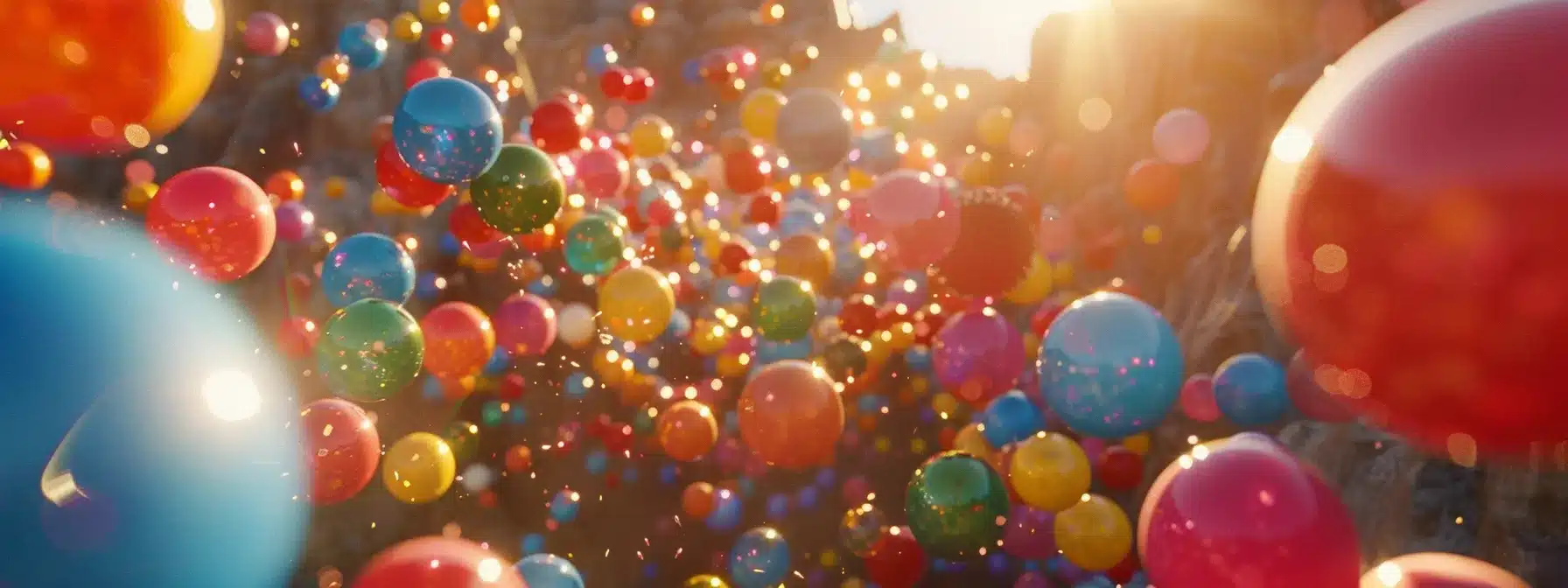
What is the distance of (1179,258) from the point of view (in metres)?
6.22

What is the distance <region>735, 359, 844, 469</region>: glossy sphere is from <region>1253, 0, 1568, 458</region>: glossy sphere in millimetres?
2047

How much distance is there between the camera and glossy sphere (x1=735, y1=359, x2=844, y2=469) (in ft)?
11.4

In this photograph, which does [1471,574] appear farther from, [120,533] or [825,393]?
[120,533]

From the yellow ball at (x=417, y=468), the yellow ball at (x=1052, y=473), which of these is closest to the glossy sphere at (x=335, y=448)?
the yellow ball at (x=417, y=468)

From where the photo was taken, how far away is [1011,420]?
397 cm

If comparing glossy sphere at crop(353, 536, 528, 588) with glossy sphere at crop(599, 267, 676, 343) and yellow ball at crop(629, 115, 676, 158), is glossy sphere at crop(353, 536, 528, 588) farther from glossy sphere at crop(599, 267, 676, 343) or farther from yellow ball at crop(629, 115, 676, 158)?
yellow ball at crop(629, 115, 676, 158)

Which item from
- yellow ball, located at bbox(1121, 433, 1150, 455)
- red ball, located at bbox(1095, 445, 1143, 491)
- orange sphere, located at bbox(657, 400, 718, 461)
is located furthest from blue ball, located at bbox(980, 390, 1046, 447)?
orange sphere, located at bbox(657, 400, 718, 461)

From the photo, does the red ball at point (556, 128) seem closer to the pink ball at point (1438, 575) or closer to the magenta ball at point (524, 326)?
the magenta ball at point (524, 326)

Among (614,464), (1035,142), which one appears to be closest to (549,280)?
(614,464)

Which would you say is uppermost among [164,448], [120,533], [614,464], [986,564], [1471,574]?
[164,448]

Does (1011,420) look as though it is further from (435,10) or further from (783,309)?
(435,10)

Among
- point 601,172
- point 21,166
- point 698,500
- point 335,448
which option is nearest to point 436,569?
point 335,448

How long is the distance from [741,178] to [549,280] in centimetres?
192

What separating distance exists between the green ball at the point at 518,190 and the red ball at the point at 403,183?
23 centimetres
